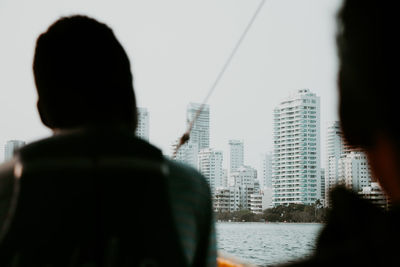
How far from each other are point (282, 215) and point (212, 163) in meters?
12.3

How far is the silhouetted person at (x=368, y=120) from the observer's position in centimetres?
37

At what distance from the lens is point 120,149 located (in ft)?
2.25

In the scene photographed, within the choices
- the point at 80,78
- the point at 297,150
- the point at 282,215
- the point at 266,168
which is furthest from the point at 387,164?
the point at 266,168

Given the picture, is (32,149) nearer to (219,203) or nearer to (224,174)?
(219,203)

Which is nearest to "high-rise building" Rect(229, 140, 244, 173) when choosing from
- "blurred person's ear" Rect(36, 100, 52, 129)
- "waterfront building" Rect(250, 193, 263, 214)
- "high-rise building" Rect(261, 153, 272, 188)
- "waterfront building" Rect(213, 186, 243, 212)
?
"high-rise building" Rect(261, 153, 272, 188)

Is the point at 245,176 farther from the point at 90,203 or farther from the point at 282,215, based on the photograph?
the point at 90,203

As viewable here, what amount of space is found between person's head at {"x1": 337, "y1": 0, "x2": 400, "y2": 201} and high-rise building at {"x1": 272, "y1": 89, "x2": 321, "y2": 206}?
47796 millimetres

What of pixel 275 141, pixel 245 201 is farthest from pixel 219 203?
pixel 275 141

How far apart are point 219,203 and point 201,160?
5.79 meters

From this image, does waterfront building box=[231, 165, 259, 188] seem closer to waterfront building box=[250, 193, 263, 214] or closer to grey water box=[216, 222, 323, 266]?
waterfront building box=[250, 193, 263, 214]

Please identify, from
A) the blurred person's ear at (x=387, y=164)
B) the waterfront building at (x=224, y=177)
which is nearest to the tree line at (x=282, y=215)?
the waterfront building at (x=224, y=177)

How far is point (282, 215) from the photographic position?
4709 cm

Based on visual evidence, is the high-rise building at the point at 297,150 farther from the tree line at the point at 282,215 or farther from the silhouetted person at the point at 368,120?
the silhouetted person at the point at 368,120

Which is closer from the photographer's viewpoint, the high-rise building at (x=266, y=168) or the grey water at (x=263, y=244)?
the grey water at (x=263, y=244)
